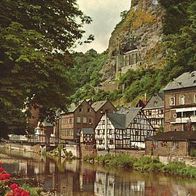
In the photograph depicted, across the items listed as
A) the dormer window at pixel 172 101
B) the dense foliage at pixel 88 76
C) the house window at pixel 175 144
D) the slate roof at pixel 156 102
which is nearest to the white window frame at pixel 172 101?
the dormer window at pixel 172 101

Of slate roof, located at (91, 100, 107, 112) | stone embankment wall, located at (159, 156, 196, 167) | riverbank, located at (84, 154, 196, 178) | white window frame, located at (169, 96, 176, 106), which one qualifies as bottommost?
riverbank, located at (84, 154, 196, 178)

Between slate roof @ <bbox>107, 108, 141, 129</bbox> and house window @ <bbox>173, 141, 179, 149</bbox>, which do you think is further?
slate roof @ <bbox>107, 108, 141, 129</bbox>

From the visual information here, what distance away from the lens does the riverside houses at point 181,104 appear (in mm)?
59344

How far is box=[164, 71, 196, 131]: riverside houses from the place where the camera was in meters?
59.3

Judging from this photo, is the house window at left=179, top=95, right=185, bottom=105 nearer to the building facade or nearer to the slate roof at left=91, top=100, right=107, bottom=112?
the slate roof at left=91, top=100, right=107, bottom=112

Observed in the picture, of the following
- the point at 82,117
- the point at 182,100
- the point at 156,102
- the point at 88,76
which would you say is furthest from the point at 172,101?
the point at 88,76

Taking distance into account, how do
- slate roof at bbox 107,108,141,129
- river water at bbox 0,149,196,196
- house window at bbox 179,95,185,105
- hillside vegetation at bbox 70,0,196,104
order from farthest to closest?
hillside vegetation at bbox 70,0,196,104 < slate roof at bbox 107,108,141,129 < house window at bbox 179,95,185,105 < river water at bbox 0,149,196,196

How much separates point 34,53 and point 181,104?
4954 centimetres

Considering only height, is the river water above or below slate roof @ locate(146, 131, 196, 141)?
below

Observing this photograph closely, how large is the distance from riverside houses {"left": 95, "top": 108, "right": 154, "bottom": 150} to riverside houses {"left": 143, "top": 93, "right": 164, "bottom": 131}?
491cm

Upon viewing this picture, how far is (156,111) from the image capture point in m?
75.2

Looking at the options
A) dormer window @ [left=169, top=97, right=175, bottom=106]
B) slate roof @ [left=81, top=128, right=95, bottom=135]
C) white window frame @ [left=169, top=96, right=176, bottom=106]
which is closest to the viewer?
white window frame @ [left=169, top=96, right=176, bottom=106]

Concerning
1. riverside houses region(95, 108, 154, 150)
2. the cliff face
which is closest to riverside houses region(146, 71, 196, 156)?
riverside houses region(95, 108, 154, 150)

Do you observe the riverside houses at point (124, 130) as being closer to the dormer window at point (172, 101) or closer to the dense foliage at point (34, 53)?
the dormer window at point (172, 101)
